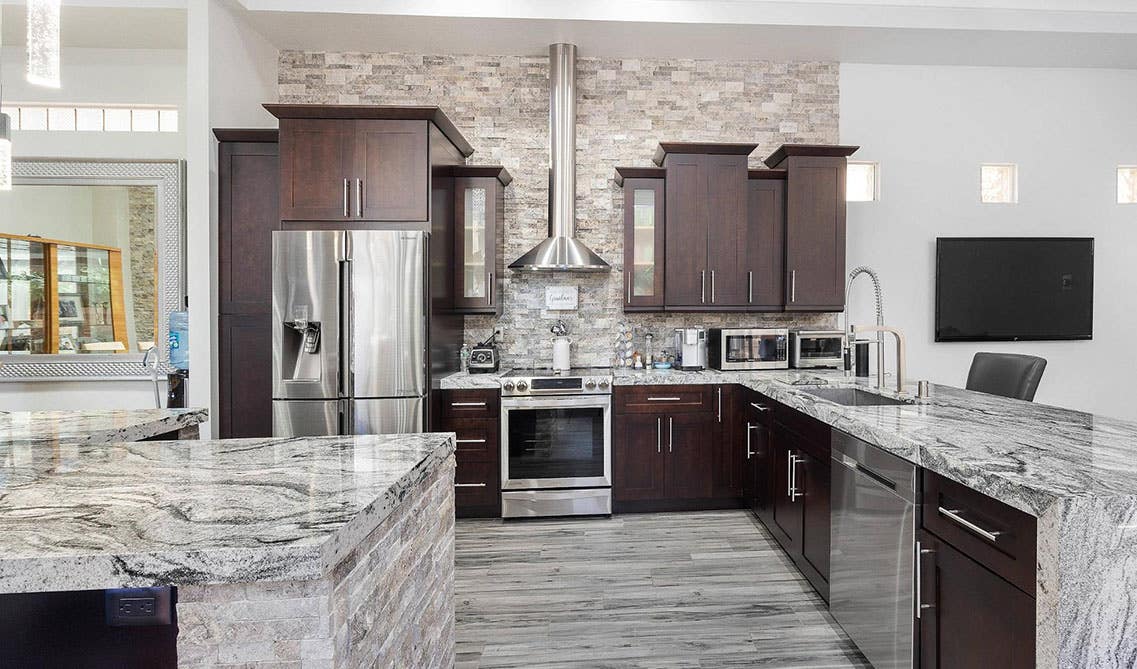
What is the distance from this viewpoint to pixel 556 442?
3898 mm

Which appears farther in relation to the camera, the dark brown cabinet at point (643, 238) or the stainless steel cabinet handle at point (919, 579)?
the dark brown cabinet at point (643, 238)

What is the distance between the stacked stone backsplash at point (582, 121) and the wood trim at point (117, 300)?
171 centimetres

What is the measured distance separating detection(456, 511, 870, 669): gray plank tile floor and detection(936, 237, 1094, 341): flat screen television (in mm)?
2657

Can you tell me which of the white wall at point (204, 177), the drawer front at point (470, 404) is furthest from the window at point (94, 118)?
the drawer front at point (470, 404)

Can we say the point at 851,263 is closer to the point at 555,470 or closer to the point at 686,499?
the point at 686,499

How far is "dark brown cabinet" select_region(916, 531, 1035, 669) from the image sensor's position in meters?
1.45

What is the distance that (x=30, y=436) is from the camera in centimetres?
177

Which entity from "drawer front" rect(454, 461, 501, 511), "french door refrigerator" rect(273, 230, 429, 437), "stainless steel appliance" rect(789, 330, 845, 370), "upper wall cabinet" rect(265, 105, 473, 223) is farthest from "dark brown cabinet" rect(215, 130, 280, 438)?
"stainless steel appliance" rect(789, 330, 845, 370)

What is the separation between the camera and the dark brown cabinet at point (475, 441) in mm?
3846

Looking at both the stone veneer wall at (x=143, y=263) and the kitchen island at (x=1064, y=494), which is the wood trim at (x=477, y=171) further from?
the kitchen island at (x=1064, y=494)

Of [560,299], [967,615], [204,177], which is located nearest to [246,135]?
[204,177]

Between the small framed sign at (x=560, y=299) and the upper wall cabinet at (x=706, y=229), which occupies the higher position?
the upper wall cabinet at (x=706, y=229)

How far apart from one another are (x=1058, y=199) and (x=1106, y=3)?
55.9 inches

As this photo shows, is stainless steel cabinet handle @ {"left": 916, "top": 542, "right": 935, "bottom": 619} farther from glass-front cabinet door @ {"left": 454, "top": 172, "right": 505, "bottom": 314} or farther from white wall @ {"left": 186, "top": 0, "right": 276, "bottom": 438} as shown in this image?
white wall @ {"left": 186, "top": 0, "right": 276, "bottom": 438}
